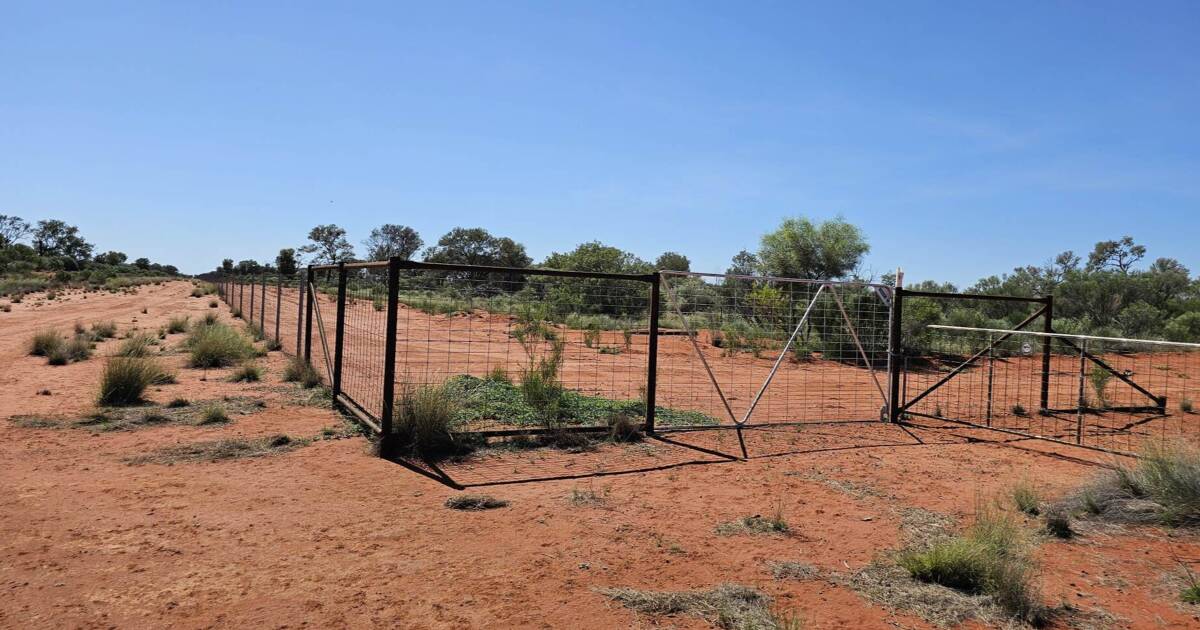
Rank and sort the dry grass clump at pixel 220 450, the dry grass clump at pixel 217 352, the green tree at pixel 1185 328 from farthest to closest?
the green tree at pixel 1185 328, the dry grass clump at pixel 217 352, the dry grass clump at pixel 220 450

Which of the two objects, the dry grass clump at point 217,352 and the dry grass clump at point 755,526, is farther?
the dry grass clump at point 217,352

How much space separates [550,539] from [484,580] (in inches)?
36.4

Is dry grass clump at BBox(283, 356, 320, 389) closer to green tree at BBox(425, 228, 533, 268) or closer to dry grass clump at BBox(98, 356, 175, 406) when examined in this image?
dry grass clump at BBox(98, 356, 175, 406)

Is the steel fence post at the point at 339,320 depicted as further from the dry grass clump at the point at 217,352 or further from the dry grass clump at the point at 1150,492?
the dry grass clump at the point at 1150,492

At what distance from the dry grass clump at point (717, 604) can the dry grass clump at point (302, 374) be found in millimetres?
9339

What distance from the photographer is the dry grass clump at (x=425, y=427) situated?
8.35 m

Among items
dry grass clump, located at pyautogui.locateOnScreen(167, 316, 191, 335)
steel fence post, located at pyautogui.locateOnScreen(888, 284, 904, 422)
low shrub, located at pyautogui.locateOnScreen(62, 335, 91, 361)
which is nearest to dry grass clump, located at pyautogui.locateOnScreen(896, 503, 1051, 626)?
steel fence post, located at pyautogui.locateOnScreen(888, 284, 904, 422)

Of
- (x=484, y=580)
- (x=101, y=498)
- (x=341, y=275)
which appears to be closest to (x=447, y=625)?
(x=484, y=580)

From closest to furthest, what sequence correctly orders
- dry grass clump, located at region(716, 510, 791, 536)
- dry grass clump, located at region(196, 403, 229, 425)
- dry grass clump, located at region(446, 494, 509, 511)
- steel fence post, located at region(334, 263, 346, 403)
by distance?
dry grass clump, located at region(716, 510, 791, 536)
dry grass clump, located at region(446, 494, 509, 511)
dry grass clump, located at region(196, 403, 229, 425)
steel fence post, located at region(334, 263, 346, 403)

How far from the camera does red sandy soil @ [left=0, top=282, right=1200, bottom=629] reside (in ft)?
14.7

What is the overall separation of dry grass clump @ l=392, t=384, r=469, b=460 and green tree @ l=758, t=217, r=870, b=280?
2564cm

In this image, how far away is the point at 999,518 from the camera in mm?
5840

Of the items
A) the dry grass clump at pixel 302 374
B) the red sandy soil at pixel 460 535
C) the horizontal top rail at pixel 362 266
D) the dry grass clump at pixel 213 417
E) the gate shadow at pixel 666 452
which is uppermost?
the horizontal top rail at pixel 362 266

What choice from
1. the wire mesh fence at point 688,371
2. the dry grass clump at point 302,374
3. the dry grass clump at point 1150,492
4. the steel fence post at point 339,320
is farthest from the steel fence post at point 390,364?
the dry grass clump at point 1150,492
